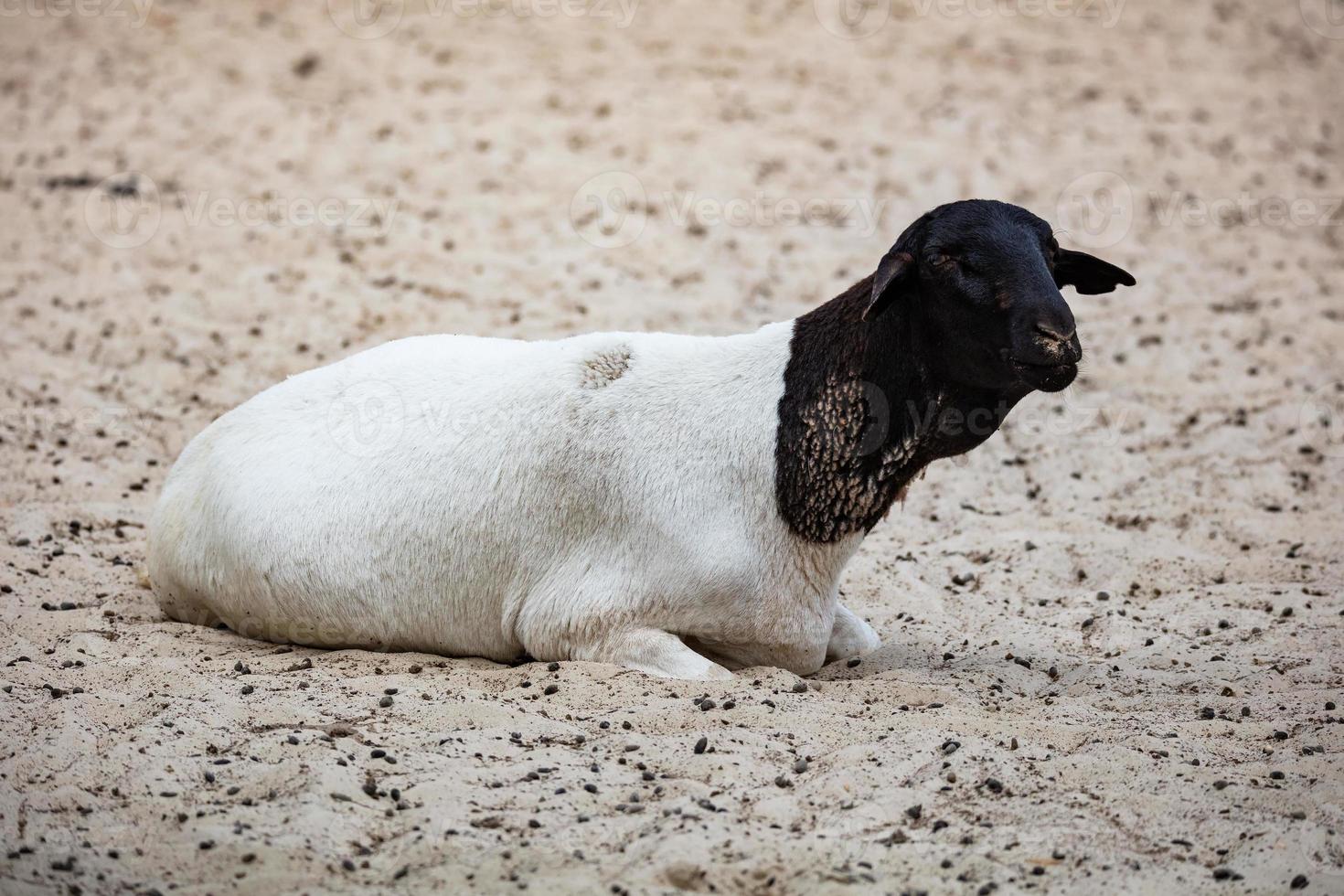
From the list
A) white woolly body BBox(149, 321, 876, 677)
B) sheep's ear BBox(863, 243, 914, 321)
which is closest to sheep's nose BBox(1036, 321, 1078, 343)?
sheep's ear BBox(863, 243, 914, 321)

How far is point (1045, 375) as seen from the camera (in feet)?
16.3

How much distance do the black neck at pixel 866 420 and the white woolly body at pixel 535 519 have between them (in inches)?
4.1

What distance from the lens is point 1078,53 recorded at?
45.3ft

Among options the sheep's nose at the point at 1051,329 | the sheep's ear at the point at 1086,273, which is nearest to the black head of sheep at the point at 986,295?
the sheep's nose at the point at 1051,329

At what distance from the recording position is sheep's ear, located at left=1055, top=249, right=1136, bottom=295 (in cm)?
551

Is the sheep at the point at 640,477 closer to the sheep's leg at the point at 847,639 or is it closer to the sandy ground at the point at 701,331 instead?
the sheep's leg at the point at 847,639

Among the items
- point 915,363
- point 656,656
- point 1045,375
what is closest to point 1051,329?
point 1045,375

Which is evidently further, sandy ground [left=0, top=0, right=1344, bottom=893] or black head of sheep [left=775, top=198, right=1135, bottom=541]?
black head of sheep [left=775, top=198, right=1135, bottom=541]

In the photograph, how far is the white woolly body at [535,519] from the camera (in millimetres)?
5391

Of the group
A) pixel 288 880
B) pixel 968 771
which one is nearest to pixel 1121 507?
pixel 968 771

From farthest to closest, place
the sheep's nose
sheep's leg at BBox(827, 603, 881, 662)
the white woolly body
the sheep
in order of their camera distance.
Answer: sheep's leg at BBox(827, 603, 881, 662) < the white woolly body < the sheep < the sheep's nose

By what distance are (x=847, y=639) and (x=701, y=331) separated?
12.8ft

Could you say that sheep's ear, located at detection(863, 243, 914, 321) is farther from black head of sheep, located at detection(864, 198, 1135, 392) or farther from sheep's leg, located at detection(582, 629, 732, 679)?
sheep's leg, located at detection(582, 629, 732, 679)

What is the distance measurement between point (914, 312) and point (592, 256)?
5.31 meters
